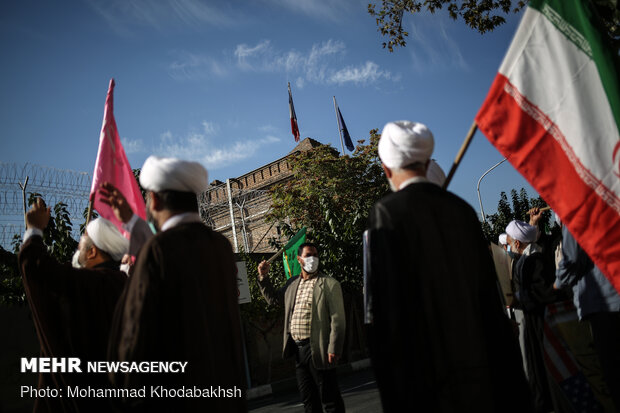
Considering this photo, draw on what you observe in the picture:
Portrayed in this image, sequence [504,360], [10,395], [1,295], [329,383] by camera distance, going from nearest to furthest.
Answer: [504,360] → [329,383] → [1,295] → [10,395]

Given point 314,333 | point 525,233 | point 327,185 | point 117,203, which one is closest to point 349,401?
point 314,333

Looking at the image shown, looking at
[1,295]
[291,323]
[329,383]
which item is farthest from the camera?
[1,295]

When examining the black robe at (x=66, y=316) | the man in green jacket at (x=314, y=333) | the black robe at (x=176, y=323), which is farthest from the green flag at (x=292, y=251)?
the black robe at (x=176, y=323)

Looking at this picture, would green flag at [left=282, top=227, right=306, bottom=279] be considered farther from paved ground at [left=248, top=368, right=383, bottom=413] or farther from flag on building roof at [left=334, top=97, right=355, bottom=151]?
flag on building roof at [left=334, top=97, right=355, bottom=151]

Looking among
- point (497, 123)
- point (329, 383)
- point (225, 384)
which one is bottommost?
point (329, 383)

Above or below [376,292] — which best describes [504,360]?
below

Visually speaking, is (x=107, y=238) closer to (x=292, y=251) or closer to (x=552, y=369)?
(x=552, y=369)

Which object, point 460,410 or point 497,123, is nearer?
point 460,410

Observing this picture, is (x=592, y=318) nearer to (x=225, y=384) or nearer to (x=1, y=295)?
(x=225, y=384)

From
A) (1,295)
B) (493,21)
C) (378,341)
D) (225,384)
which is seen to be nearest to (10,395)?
(1,295)

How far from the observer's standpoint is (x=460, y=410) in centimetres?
228

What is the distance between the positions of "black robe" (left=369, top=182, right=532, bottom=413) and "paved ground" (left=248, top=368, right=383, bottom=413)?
4412 millimetres

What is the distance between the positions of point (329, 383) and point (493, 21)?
728cm

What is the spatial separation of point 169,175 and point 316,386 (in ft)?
11.1
